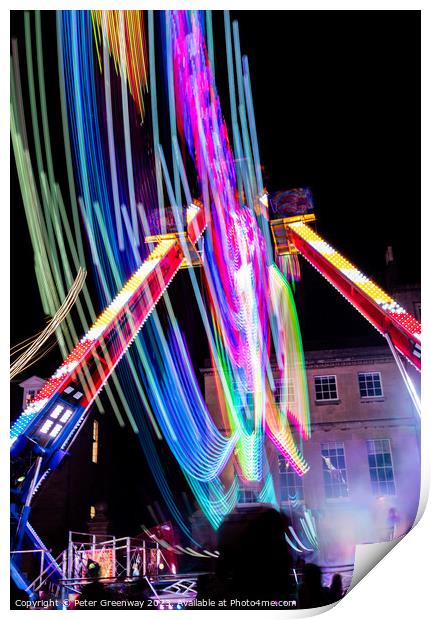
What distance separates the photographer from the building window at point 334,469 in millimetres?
5844

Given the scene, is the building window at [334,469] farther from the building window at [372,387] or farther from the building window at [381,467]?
the building window at [372,387]

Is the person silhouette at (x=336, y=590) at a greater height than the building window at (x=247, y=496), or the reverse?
the person silhouette at (x=336, y=590)

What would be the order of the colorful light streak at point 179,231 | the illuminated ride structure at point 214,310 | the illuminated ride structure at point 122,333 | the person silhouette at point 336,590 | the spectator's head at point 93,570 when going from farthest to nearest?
the colorful light streak at point 179,231 < the spectator's head at point 93,570 < the illuminated ride structure at point 214,310 < the illuminated ride structure at point 122,333 < the person silhouette at point 336,590

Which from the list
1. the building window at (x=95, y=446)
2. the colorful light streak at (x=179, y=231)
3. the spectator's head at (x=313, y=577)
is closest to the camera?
the spectator's head at (x=313, y=577)

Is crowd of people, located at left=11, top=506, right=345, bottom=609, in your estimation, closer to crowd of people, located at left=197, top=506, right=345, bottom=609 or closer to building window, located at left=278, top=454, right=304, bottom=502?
crowd of people, located at left=197, top=506, right=345, bottom=609

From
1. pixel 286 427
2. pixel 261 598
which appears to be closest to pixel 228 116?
pixel 286 427

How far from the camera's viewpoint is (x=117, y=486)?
29.1ft

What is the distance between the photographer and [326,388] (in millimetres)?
5988

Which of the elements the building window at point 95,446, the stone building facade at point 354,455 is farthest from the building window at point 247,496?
the building window at point 95,446

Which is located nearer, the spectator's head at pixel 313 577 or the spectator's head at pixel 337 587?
the spectator's head at pixel 337 587

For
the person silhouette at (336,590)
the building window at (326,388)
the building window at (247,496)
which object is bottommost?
the building window at (247,496)

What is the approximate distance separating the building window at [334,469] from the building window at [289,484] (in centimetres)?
31
